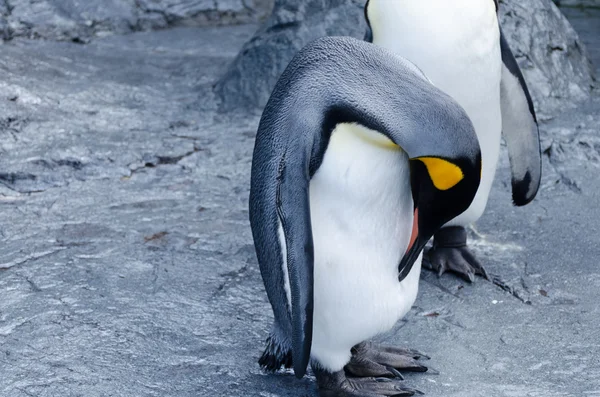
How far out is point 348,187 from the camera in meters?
2.28

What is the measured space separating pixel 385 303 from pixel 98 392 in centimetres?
83

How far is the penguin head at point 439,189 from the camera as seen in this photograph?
2.16 m

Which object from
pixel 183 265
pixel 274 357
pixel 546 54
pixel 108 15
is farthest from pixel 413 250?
pixel 108 15

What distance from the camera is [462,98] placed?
3072mm

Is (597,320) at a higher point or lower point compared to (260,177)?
lower

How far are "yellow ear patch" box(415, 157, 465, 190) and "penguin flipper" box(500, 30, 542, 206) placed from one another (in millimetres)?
1174

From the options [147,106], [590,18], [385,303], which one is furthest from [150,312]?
[590,18]

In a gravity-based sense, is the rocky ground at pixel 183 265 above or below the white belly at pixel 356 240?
below

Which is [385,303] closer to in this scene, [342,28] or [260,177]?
[260,177]

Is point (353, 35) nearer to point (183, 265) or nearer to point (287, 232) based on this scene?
point (183, 265)

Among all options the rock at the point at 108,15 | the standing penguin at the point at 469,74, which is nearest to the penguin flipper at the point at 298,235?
the standing penguin at the point at 469,74

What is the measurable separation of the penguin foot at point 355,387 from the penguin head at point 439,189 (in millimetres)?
424

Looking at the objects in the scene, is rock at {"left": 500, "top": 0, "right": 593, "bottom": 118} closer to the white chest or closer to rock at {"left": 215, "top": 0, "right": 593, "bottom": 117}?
rock at {"left": 215, "top": 0, "right": 593, "bottom": 117}

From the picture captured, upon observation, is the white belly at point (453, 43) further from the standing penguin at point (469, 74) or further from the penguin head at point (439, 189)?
the penguin head at point (439, 189)
